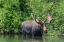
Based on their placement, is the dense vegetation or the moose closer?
the moose

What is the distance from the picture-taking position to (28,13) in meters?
29.8

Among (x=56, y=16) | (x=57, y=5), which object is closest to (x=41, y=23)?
(x=56, y=16)

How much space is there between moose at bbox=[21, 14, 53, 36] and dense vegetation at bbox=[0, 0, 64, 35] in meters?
0.97

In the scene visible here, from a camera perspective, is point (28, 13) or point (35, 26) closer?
point (35, 26)

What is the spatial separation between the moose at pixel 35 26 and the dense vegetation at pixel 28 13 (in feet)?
3.17

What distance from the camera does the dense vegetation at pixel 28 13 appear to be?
87.2 feet

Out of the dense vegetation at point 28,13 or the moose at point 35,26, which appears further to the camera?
the dense vegetation at point 28,13

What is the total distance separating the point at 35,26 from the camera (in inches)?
1010

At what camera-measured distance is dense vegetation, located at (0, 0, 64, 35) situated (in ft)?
87.2

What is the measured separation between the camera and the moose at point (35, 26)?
82.5 feet

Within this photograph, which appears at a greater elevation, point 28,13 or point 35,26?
point 28,13

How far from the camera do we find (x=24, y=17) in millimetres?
29094

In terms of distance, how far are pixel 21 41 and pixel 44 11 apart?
6.10m

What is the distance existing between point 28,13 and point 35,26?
433 cm
